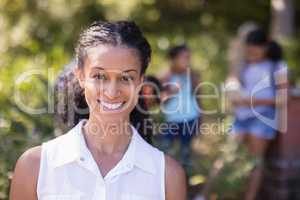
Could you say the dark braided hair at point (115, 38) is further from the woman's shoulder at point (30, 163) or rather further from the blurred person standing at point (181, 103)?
the blurred person standing at point (181, 103)

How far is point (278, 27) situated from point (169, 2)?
67.1 inches

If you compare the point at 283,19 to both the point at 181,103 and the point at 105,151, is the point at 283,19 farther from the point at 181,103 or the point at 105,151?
the point at 105,151

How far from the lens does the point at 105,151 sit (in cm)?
248

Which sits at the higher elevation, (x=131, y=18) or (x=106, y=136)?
(x=131, y=18)

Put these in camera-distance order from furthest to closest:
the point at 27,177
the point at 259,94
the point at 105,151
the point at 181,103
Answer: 1. the point at 259,94
2. the point at 181,103
3. the point at 105,151
4. the point at 27,177

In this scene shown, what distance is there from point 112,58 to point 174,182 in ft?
1.58

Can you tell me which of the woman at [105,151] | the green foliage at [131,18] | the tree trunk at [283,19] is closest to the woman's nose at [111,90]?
the woman at [105,151]

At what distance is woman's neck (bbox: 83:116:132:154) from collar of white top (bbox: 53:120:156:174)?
1.1 inches

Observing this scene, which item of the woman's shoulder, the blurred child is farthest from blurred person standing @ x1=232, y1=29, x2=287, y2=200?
the woman's shoulder

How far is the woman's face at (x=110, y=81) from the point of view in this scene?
2.44 m

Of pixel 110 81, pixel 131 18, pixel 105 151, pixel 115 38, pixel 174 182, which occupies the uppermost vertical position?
pixel 131 18

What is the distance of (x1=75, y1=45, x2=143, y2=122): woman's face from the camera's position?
96.0 inches

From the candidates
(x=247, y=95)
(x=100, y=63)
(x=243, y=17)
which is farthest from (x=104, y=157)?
(x=243, y=17)

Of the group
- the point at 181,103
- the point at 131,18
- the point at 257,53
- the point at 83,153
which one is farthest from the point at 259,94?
the point at 83,153
